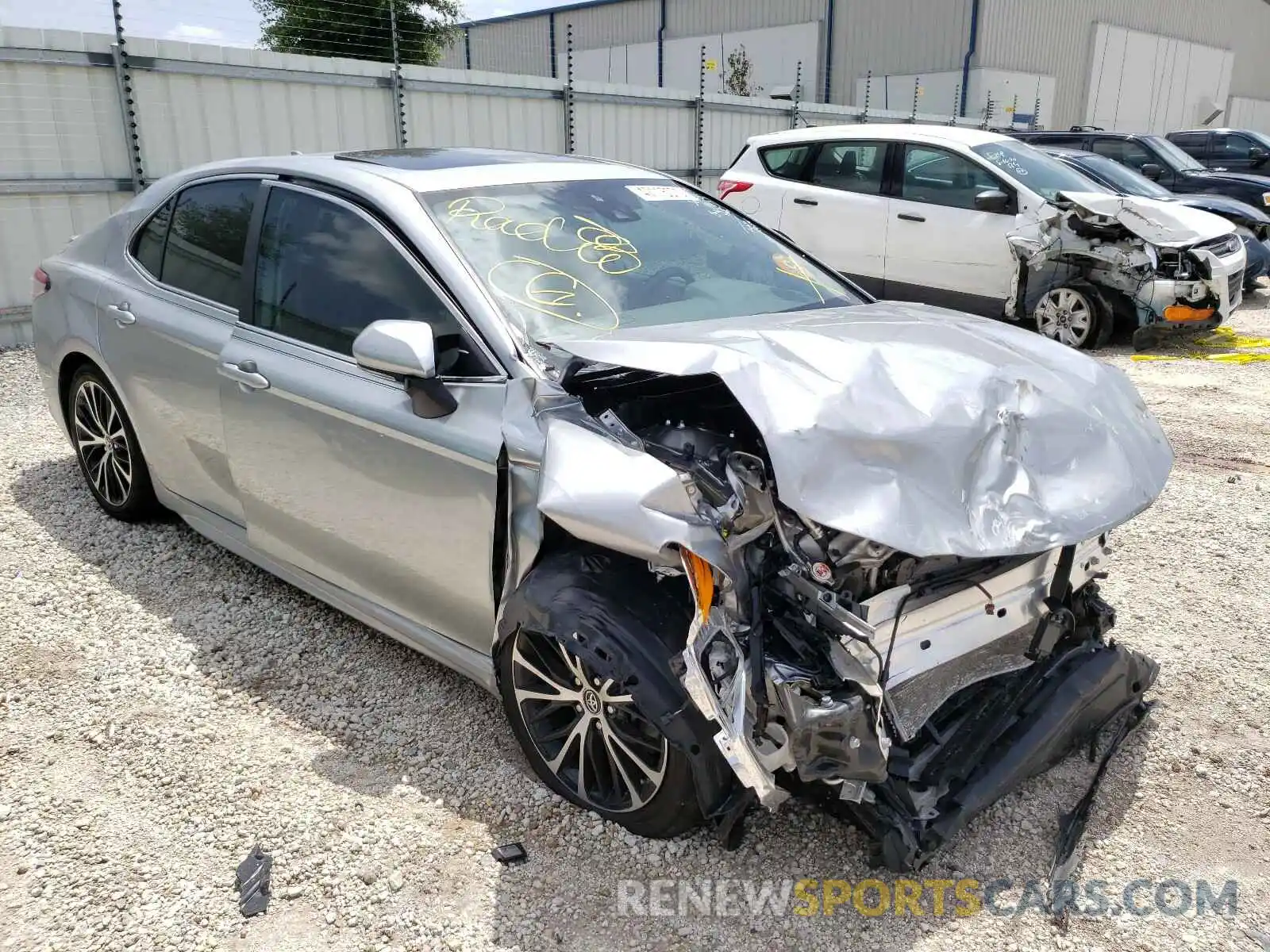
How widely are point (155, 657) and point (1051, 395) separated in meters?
3.06

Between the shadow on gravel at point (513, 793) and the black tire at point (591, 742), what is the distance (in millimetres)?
117

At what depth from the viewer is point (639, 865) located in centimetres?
255

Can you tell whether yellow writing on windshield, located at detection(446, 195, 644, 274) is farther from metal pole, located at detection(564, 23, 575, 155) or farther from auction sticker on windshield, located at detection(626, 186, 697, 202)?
metal pole, located at detection(564, 23, 575, 155)

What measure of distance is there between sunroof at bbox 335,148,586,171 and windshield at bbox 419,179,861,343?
0.26m

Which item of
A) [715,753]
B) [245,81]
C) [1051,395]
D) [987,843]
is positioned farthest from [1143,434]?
[245,81]

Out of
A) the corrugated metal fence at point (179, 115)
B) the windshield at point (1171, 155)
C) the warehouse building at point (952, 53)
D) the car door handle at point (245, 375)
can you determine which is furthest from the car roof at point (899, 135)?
the warehouse building at point (952, 53)

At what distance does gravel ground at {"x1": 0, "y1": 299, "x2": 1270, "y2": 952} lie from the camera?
2.36m

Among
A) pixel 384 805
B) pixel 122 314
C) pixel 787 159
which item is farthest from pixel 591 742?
pixel 787 159

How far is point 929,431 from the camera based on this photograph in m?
2.29

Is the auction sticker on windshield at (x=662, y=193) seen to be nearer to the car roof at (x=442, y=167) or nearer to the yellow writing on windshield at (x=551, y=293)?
the car roof at (x=442, y=167)

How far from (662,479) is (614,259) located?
1210 millimetres

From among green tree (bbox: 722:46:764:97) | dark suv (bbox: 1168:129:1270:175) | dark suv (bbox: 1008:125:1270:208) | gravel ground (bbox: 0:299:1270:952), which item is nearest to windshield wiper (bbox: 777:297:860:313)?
gravel ground (bbox: 0:299:1270:952)

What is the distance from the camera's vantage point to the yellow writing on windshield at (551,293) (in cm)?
291

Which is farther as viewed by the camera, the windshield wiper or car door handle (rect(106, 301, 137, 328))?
car door handle (rect(106, 301, 137, 328))
